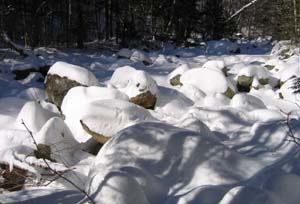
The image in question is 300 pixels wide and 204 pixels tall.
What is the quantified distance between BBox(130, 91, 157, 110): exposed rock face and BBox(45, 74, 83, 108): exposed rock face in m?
1.42

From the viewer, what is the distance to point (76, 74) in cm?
862

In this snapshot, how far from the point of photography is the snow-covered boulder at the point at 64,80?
27.9 feet

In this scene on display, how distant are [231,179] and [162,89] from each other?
4.75m

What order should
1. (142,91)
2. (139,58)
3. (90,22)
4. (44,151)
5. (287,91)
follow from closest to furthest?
(44,151) → (142,91) → (287,91) → (139,58) → (90,22)

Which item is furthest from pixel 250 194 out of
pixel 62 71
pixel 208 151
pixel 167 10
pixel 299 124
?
pixel 167 10

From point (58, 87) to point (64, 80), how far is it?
190 millimetres

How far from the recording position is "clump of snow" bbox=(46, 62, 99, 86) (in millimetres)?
8462

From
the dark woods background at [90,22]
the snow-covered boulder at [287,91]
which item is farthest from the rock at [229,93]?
the dark woods background at [90,22]

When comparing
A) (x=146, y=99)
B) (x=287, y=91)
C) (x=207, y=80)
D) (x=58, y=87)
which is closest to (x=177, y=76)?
(x=207, y=80)

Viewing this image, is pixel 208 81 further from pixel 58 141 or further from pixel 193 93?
pixel 58 141

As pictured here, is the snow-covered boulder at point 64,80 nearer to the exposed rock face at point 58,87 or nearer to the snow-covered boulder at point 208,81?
the exposed rock face at point 58,87

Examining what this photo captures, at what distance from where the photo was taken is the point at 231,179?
3891mm

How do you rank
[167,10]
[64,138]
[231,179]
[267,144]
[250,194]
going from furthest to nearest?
[167,10] < [64,138] < [267,144] < [231,179] < [250,194]

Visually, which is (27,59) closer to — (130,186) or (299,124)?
(299,124)
